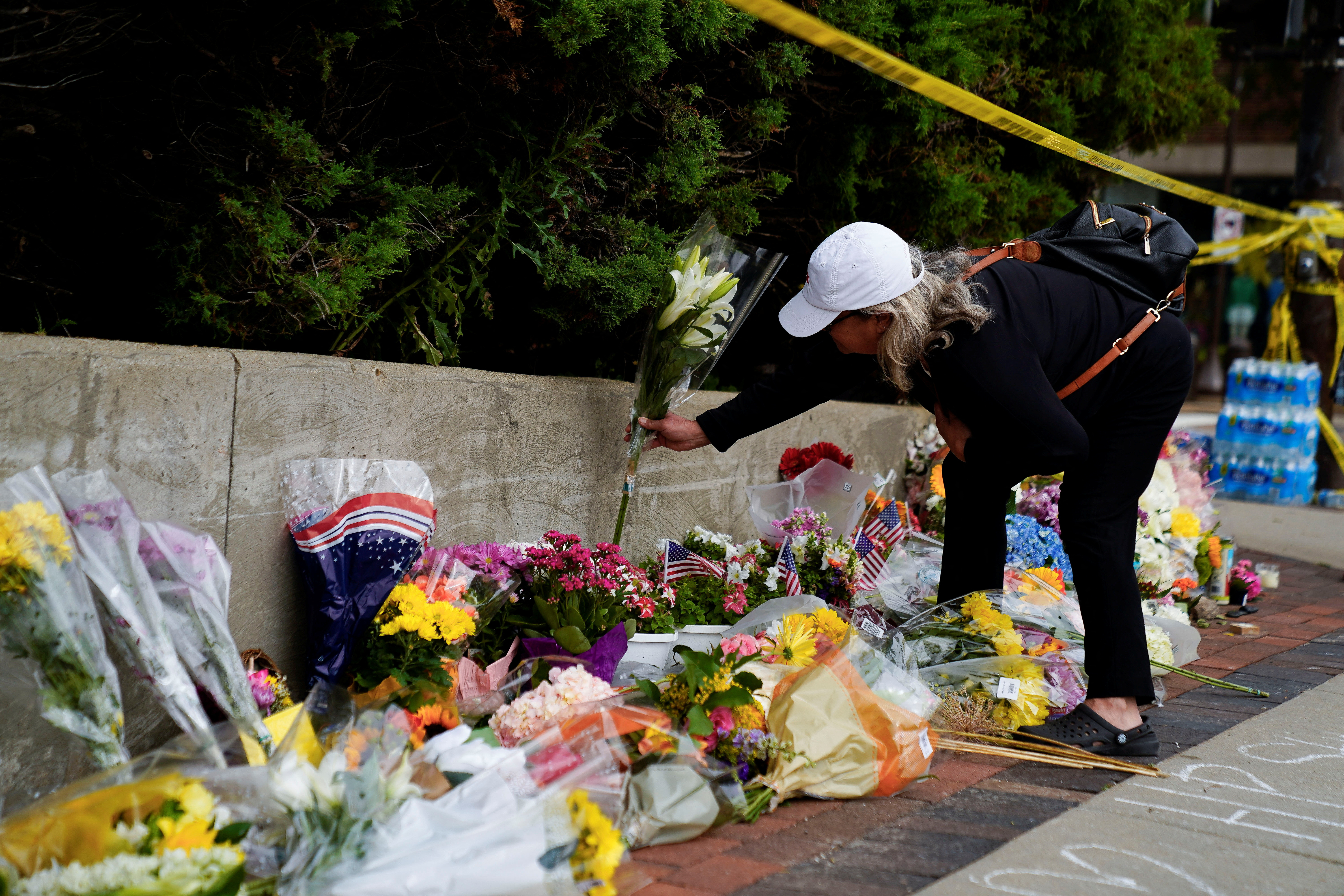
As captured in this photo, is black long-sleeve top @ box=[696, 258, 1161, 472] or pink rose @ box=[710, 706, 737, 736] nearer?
pink rose @ box=[710, 706, 737, 736]

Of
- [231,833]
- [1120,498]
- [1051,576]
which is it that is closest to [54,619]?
[231,833]

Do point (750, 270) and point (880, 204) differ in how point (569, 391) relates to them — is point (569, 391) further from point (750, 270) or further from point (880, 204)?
point (880, 204)

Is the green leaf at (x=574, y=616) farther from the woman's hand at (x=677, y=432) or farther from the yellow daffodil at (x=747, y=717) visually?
the woman's hand at (x=677, y=432)

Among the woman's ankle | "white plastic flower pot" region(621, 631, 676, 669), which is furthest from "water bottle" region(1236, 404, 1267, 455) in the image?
"white plastic flower pot" region(621, 631, 676, 669)

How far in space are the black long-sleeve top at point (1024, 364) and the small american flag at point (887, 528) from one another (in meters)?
1.10

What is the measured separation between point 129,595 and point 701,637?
1765 mm

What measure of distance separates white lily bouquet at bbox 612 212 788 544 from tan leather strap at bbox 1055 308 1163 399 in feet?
3.55

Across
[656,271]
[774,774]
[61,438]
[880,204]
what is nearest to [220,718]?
[61,438]

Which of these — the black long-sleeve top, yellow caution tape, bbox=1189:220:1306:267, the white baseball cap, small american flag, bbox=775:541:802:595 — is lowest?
small american flag, bbox=775:541:802:595

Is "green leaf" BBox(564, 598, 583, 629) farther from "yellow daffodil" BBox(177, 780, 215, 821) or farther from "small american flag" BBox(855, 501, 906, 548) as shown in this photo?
"small american flag" BBox(855, 501, 906, 548)

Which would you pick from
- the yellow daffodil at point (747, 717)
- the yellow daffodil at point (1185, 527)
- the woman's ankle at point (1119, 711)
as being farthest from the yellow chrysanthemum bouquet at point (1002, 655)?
Answer: the yellow daffodil at point (1185, 527)

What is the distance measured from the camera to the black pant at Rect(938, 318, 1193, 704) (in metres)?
3.16

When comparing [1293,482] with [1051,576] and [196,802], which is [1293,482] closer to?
[1051,576]

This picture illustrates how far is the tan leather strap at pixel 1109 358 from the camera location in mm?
3152
